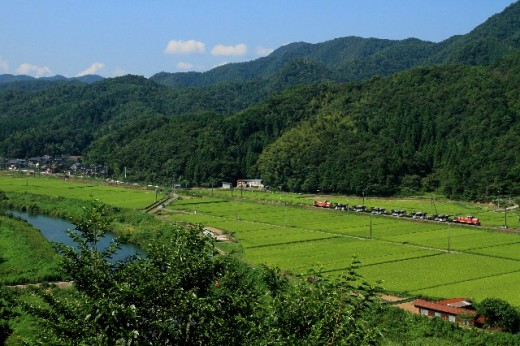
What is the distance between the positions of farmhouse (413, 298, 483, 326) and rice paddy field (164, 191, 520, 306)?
205cm

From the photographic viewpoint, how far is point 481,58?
143250 millimetres

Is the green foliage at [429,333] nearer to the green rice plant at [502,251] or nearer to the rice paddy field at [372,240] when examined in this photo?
the rice paddy field at [372,240]

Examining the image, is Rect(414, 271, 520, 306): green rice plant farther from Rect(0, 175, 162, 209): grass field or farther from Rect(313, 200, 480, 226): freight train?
Rect(0, 175, 162, 209): grass field

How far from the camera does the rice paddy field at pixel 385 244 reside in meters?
32.6

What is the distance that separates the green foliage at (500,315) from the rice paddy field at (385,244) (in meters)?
3.50

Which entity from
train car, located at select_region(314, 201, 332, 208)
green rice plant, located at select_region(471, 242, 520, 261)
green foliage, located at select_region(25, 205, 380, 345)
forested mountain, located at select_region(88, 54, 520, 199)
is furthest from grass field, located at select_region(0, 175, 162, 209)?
green foliage, located at select_region(25, 205, 380, 345)

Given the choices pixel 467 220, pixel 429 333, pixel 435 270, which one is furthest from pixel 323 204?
pixel 429 333

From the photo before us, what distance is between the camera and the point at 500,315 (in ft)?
81.6

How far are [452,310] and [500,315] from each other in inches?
73.3

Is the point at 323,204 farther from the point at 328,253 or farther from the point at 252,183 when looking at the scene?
the point at 252,183

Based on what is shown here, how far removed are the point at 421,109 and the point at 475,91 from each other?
8.21 m

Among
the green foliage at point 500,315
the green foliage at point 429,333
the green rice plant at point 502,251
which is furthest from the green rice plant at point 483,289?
the green rice plant at point 502,251

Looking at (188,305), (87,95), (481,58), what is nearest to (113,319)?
(188,305)

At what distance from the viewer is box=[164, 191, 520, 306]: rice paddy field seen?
32562 millimetres
